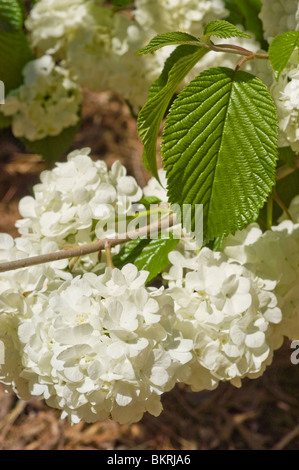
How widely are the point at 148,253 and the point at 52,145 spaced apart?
1.82 ft

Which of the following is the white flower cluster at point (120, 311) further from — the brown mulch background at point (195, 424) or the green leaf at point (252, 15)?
the brown mulch background at point (195, 424)

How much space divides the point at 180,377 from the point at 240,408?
849 millimetres

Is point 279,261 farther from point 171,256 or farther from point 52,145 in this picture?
point 52,145

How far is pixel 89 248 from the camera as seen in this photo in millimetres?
739

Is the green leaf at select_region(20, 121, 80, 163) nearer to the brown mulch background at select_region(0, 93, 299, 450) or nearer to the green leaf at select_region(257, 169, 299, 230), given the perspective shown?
the green leaf at select_region(257, 169, 299, 230)

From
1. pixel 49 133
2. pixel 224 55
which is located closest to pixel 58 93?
pixel 49 133

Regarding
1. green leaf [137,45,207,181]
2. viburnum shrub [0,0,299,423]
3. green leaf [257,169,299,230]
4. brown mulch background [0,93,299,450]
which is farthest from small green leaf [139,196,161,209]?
brown mulch background [0,93,299,450]

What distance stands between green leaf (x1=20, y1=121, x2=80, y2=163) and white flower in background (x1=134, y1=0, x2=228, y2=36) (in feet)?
1.04

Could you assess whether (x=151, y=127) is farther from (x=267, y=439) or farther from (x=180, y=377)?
(x=267, y=439)

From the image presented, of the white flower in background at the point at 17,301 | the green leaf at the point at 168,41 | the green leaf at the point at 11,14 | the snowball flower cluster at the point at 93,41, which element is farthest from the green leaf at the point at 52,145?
the green leaf at the point at 168,41

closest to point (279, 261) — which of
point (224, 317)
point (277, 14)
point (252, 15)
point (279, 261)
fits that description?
point (279, 261)

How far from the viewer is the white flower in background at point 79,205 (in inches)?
31.2

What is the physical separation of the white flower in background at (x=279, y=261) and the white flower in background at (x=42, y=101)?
552mm

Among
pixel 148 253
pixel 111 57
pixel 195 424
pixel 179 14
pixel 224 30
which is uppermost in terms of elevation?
pixel 224 30
